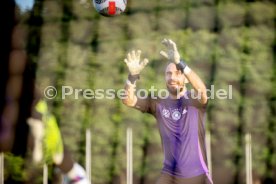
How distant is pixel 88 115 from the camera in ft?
9.49

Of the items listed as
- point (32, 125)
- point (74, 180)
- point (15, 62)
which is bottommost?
point (74, 180)

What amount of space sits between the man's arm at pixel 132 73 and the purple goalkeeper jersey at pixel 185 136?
0.10 meters

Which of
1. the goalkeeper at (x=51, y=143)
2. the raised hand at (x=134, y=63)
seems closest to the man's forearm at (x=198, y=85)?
the raised hand at (x=134, y=63)

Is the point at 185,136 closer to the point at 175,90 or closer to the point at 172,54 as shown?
the point at 175,90

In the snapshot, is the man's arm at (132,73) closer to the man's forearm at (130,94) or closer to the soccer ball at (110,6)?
Result: the man's forearm at (130,94)

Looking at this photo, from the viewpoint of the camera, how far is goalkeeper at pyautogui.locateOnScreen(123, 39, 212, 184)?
106 inches

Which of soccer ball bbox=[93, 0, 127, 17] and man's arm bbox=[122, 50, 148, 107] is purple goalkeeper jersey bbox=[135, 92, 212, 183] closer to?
man's arm bbox=[122, 50, 148, 107]

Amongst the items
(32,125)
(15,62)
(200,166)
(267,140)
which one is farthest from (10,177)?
(267,140)

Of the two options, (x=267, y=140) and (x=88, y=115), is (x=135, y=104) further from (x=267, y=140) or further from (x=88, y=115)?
(x=267, y=140)

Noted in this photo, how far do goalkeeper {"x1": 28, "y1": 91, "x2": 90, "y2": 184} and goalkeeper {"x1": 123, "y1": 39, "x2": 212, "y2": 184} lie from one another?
0.30m

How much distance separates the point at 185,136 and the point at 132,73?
28 centimetres

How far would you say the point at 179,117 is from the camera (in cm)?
271

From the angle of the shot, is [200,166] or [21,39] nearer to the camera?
[200,166]

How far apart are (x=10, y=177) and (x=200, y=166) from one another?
71cm
